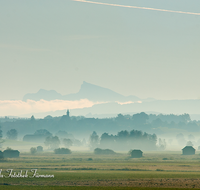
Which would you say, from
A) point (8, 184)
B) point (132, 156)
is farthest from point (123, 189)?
point (132, 156)

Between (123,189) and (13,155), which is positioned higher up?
(13,155)

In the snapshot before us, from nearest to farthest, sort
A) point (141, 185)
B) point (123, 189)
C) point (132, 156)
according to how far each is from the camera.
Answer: point (123, 189) → point (141, 185) → point (132, 156)

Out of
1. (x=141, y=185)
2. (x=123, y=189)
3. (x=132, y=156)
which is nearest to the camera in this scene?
(x=123, y=189)

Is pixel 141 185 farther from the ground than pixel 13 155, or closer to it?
closer to it

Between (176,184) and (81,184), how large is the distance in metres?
22.5

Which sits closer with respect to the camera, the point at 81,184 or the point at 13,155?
the point at 81,184

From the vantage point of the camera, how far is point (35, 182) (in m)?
85.7

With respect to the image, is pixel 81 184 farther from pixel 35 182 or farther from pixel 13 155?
pixel 13 155

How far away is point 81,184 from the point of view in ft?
268

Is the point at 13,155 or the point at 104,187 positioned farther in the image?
the point at 13,155

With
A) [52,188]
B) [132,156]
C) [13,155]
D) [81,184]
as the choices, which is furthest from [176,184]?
[13,155]

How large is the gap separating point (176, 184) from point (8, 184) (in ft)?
129

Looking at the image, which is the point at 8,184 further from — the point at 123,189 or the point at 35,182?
the point at 123,189

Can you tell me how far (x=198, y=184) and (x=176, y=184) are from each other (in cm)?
527
